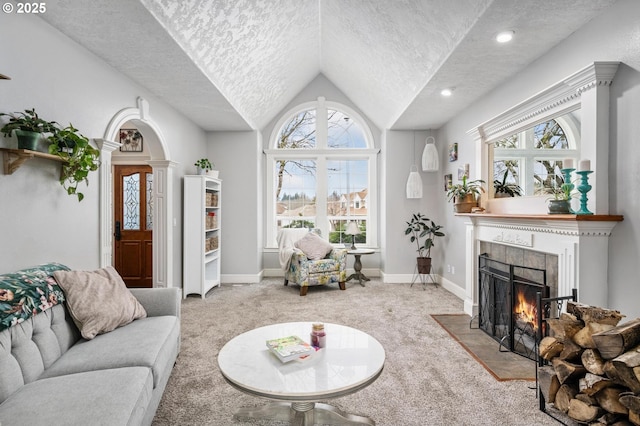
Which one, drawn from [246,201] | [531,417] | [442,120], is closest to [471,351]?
[531,417]

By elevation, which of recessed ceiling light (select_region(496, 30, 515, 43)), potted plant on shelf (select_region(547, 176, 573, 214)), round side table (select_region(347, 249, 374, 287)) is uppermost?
recessed ceiling light (select_region(496, 30, 515, 43))

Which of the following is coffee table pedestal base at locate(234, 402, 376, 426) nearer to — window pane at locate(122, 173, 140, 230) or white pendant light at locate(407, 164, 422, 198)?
white pendant light at locate(407, 164, 422, 198)

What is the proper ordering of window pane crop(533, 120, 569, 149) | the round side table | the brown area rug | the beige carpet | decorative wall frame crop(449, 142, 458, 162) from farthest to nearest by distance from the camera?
the round side table
decorative wall frame crop(449, 142, 458, 162)
window pane crop(533, 120, 569, 149)
the brown area rug
the beige carpet

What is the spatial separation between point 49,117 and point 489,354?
3.79 m

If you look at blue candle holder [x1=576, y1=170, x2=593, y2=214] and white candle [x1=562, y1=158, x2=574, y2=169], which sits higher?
white candle [x1=562, y1=158, x2=574, y2=169]

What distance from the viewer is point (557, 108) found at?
2.58m

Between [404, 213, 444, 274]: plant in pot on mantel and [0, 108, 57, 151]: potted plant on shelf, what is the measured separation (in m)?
4.58

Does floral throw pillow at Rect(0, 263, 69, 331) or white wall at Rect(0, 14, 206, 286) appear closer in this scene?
floral throw pillow at Rect(0, 263, 69, 331)

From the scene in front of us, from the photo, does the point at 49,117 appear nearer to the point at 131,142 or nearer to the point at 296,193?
the point at 131,142

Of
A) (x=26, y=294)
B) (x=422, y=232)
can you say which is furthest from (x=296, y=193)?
(x=26, y=294)

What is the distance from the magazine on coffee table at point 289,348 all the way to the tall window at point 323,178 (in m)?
4.20

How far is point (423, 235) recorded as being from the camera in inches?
210

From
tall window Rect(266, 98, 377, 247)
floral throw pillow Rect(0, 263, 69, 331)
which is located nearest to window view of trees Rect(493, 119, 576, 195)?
tall window Rect(266, 98, 377, 247)

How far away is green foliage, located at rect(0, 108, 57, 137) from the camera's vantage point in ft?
6.59
